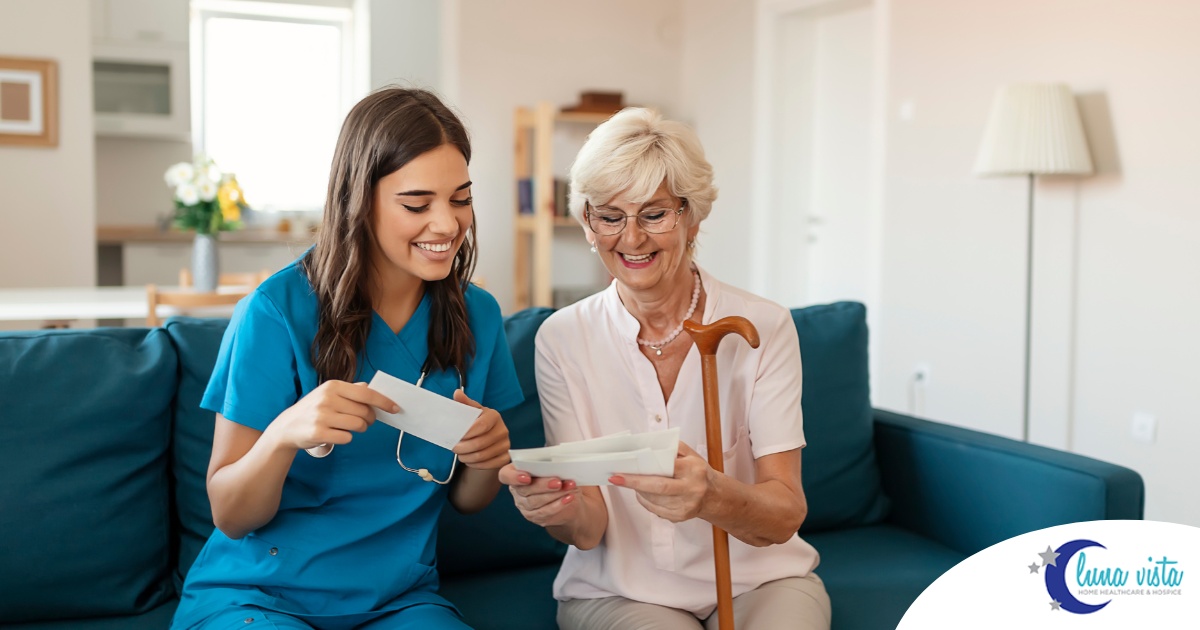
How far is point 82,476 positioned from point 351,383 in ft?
1.94

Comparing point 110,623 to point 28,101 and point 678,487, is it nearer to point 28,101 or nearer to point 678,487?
point 678,487

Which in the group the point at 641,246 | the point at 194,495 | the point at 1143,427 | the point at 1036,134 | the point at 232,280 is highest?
the point at 1036,134

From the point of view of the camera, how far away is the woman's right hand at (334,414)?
4.26 feet

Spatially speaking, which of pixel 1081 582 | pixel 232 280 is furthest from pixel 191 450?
pixel 232 280

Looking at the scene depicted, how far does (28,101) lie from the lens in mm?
4953

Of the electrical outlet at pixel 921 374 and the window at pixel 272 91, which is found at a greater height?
the window at pixel 272 91

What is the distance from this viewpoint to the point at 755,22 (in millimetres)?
5922

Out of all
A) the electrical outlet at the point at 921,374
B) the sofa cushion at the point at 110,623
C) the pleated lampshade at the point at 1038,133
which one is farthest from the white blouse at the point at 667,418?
the electrical outlet at the point at 921,374

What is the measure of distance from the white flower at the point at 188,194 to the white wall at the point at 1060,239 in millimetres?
3032

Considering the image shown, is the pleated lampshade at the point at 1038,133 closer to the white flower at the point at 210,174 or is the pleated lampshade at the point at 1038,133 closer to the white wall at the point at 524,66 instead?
the white flower at the point at 210,174

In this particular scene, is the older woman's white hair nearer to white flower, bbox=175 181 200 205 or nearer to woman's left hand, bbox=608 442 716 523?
woman's left hand, bbox=608 442 716 523

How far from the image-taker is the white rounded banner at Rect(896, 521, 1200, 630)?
85 cm

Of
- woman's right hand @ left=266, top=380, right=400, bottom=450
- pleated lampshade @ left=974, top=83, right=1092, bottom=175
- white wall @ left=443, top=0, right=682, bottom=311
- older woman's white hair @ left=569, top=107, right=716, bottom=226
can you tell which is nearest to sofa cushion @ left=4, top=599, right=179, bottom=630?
woman's right hand @ left=266, top=380, right=400, bottom=450

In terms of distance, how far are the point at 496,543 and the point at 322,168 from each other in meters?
6.21
